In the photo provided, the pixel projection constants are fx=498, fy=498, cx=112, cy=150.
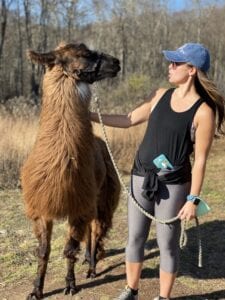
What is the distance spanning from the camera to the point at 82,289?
14.3 feet

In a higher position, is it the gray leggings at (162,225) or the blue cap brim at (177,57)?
the blue cap brim at (177,57)

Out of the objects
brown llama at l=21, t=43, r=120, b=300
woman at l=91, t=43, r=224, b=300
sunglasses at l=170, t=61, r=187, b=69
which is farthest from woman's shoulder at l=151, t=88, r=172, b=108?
brown llama at l=21, t=43, r=120, b=300

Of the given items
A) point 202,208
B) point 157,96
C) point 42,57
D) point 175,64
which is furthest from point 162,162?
point 42,57

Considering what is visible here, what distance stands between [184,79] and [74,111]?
2.95ft

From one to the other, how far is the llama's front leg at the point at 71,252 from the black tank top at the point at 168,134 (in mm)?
978

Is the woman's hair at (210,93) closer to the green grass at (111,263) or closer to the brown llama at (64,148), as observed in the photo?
the brown llama at (64,148)

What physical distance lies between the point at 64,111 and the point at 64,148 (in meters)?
0.28

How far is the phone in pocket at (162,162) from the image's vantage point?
3.43m

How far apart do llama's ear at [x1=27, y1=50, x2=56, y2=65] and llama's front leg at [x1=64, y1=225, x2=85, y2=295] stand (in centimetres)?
136

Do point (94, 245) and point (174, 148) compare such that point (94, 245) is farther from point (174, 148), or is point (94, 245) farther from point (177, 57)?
point (177, 57)

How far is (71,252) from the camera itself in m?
4.19

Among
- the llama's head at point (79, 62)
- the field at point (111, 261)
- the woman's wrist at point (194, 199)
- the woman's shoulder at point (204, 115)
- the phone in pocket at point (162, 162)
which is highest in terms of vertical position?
the llama's head at point (79, 62)

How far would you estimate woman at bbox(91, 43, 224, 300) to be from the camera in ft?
10.9

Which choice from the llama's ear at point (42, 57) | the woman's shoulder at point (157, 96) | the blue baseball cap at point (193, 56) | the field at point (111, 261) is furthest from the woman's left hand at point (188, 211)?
the llama's ear at point (42, 57)
